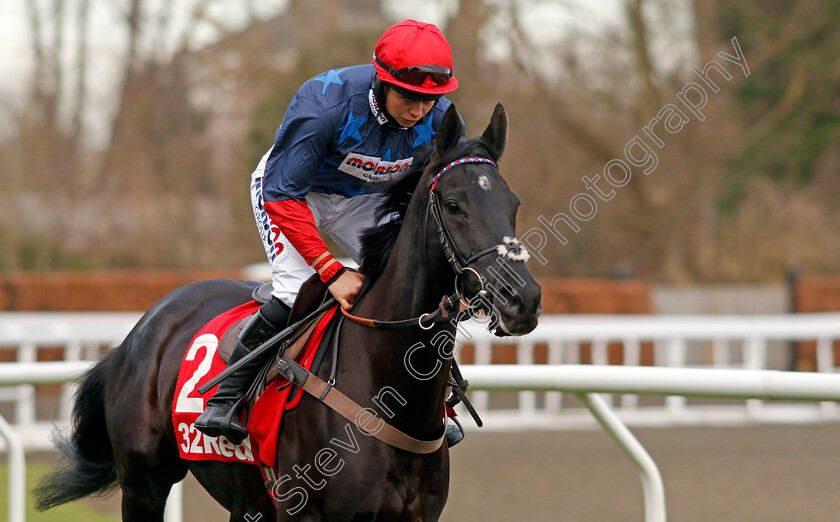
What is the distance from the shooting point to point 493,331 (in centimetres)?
245

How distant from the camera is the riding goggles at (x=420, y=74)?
275 centimetres

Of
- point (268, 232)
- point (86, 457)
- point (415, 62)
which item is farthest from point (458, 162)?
point (86, 457)

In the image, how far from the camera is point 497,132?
9.01 ft

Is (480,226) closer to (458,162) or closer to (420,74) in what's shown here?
(458,162)

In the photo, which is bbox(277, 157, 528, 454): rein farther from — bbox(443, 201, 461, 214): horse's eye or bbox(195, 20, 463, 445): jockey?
bbox(195, 20, 463, 445): jockey

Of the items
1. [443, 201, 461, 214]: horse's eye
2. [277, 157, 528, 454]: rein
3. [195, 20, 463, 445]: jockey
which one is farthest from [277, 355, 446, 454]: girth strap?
[443, 201, 461, 214]: horse's eye

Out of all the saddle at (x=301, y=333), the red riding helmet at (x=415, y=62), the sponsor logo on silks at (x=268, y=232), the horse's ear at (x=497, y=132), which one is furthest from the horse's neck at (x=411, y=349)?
the sponsor logo on silks at (x=268, y=232)

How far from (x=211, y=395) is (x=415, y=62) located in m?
1.34

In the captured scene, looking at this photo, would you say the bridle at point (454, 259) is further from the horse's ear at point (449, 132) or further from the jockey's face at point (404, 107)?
the jockey's face at point (404, 107)

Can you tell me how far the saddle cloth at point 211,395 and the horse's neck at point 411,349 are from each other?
245mm

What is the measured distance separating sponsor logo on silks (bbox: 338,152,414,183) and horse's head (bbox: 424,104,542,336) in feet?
1.27

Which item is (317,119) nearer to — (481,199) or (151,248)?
(481,199)

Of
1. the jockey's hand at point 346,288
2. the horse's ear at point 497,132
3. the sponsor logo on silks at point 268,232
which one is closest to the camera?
the horse's ear at point 497,132

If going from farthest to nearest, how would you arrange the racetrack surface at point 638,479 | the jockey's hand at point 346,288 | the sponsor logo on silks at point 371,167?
1. the racetrack surface at point 638,479
2. the sponsor logo on silks at point 371,167
3. the jockey's hand at point 346,288
